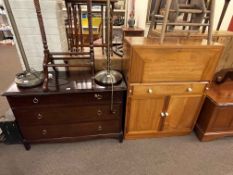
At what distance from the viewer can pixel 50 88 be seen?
4.17 feet

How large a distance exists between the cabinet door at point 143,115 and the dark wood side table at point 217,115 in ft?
1.67

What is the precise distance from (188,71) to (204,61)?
14cm

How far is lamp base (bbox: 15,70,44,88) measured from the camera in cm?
125

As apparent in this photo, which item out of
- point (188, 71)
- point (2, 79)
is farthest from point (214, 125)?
point (2, 79)

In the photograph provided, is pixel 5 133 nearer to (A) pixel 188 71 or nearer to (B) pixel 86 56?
(B) pixel 86 56

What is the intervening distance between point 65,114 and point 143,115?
2.47 feet

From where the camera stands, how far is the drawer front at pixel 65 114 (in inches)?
52.0

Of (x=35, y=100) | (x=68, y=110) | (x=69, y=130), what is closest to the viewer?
(x=35, y=100)

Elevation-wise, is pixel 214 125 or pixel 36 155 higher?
pixel 214 125

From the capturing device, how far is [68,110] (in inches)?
53.7

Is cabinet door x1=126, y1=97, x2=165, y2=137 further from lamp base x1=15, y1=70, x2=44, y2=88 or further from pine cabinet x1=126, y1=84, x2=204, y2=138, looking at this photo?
lamp base x1=15, y1=70, x2=44, y2=88

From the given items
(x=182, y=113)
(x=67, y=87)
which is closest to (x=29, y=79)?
(x=67, y=87)

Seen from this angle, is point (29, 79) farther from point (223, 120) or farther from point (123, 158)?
point (223, 120)

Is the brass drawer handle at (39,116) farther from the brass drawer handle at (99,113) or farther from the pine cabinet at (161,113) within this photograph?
the pine cabinet at (161,113)
